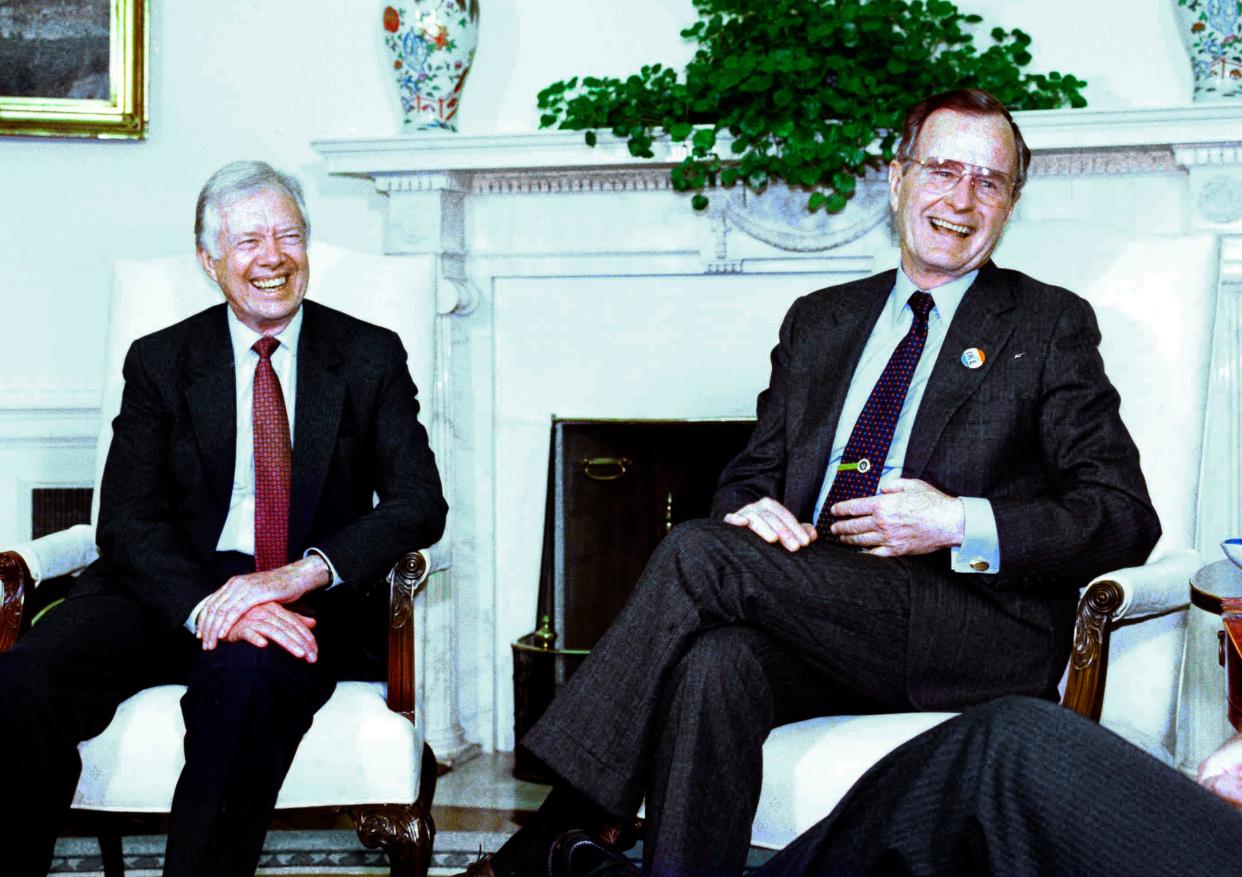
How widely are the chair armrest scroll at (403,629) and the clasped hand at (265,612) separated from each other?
114mm

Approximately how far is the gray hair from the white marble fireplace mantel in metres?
0.75

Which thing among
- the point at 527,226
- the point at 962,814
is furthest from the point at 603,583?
the point at 962,814

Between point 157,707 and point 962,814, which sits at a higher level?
point 962,814

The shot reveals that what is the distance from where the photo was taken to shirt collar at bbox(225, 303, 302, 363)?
2.49m

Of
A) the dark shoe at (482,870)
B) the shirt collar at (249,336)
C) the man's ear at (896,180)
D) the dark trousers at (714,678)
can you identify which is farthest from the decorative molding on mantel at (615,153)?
the dark shoe at (482,870)

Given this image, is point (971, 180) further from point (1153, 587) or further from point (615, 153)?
point (615, 153)

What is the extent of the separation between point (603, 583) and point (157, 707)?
4.60 ft

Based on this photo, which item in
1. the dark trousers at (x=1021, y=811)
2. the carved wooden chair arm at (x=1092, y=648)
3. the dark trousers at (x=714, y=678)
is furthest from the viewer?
the carved wooden chair arm at (x=1092, y=648)

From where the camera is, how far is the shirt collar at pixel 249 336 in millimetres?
2492

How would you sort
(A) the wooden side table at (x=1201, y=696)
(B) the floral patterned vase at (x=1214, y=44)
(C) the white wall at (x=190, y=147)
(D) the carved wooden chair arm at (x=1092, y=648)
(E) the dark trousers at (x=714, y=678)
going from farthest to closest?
(C) the white wall at (x=190, y=147) < (B) the floral patterned vase at (x=1214, y=44) < (A) the wooden side table at (x=1201, y=696) < (D) the carved wooden chair arm at (x=1092, y=648) < (E) the dark trousers at (x=714, y=678)

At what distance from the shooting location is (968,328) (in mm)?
2260

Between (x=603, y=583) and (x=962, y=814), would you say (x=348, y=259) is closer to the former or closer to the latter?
Answer: (x=603, y=583)

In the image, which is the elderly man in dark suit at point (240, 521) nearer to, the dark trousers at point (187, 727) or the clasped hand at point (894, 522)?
the dark trousers at point (187, 727)

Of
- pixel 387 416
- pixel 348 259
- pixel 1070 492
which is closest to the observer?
pixel 1070 492
